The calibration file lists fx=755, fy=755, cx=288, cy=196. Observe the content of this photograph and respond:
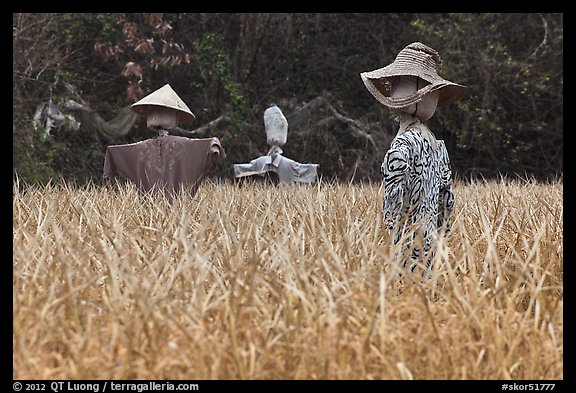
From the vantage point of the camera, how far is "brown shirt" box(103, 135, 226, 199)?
3.64 m

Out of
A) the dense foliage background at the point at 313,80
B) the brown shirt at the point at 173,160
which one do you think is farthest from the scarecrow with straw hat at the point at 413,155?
the dense foliage background at the point at 313,80

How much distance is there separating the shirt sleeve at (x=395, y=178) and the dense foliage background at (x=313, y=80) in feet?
17.7

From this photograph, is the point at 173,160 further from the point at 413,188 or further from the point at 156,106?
the point at 413,188

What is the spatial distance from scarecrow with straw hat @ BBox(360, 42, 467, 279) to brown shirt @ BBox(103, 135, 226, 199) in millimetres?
1337

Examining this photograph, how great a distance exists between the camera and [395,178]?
2271 mm

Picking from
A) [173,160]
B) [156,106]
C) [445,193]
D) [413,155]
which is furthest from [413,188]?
[156,106]

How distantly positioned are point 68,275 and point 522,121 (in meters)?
7.94

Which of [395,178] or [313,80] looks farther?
[313,80]

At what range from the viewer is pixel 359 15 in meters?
8.93

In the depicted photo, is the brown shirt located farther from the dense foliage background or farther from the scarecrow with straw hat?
the dense foliage background

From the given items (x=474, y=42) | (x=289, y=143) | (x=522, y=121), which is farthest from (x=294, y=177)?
(x=522, y=121)

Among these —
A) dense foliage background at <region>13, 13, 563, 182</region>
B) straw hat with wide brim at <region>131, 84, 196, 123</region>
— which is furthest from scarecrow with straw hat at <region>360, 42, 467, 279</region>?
dense foliage background at <region>13, 13, 563, 182</region>

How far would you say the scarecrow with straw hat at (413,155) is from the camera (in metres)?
2.28

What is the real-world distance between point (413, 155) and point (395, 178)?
109 mm
